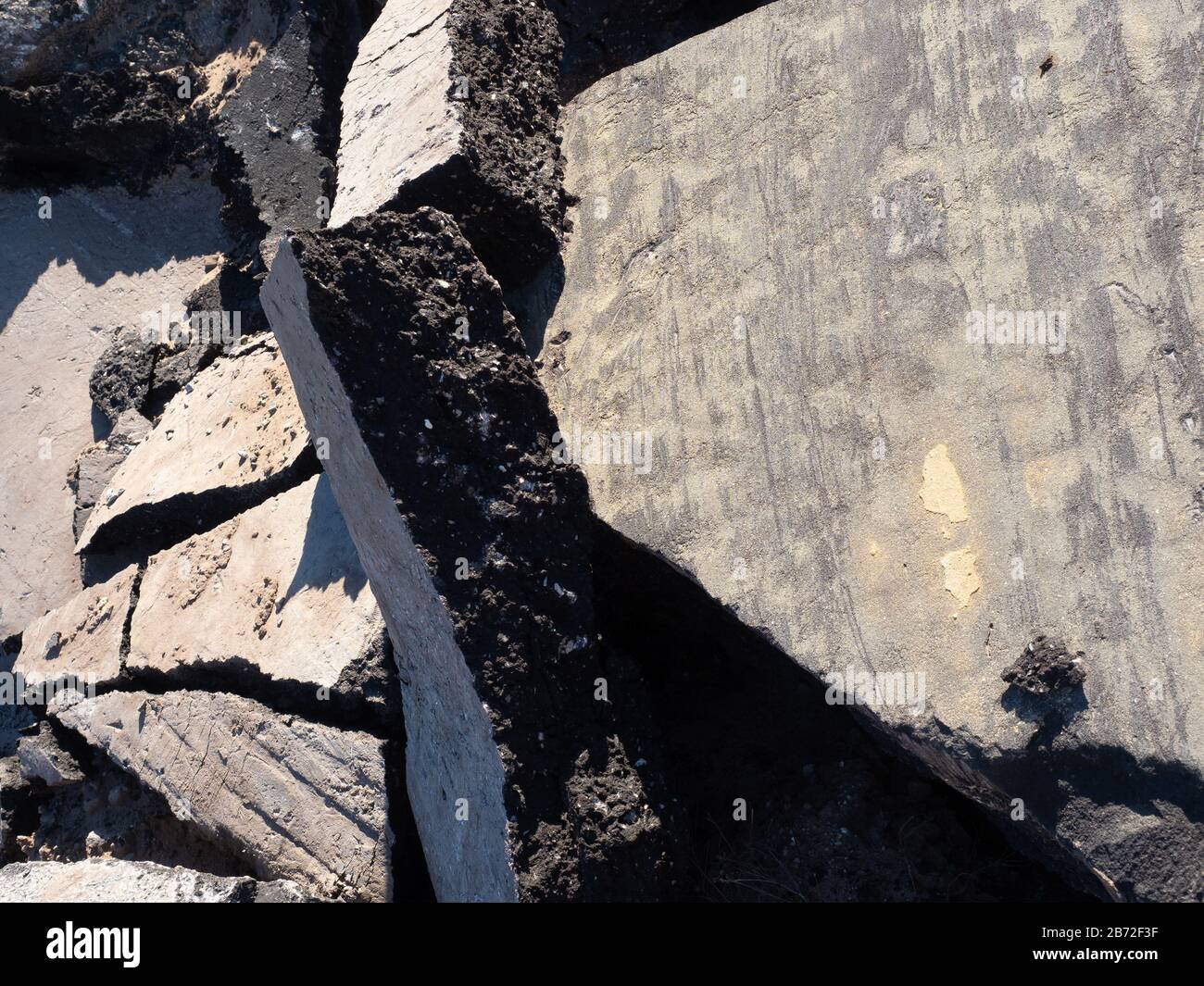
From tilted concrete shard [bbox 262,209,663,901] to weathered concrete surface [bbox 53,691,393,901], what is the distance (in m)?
0.22

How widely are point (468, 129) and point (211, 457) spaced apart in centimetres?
132

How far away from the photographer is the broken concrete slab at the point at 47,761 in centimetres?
323

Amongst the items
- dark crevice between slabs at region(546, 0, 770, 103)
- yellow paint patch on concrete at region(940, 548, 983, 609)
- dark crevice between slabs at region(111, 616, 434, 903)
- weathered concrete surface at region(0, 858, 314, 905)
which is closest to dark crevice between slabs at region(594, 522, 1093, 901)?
yellow paint patch on concrete at region(940, 548, 983, 609)

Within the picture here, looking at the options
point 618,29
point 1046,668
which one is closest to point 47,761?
point 1046,668

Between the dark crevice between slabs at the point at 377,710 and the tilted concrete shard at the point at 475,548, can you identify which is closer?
the tilted concrete shard at the point at 475,548

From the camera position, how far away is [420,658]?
2.52 m

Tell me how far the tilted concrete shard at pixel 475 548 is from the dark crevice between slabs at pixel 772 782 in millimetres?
204

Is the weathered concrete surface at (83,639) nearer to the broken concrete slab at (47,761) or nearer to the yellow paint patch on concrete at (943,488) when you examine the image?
the broken concrete slab at (47,761)

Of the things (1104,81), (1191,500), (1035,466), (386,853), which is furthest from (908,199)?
(386,853)

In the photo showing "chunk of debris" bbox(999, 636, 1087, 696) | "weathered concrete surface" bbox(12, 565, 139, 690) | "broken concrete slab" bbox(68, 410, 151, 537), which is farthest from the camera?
"broken concrete slab" bbox(68, 410, 151, 537)

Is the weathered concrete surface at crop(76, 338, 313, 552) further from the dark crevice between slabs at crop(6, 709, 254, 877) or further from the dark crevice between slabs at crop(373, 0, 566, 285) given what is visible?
the dark crevice between slabs at crop(373, 0, 566, 285)

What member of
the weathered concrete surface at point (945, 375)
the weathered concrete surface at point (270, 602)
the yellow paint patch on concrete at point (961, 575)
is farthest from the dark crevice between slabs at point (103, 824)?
the yellow paint patch on concrete at point (961, 575)

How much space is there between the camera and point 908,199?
8.36 ft

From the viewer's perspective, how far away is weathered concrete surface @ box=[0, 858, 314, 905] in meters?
2.57
